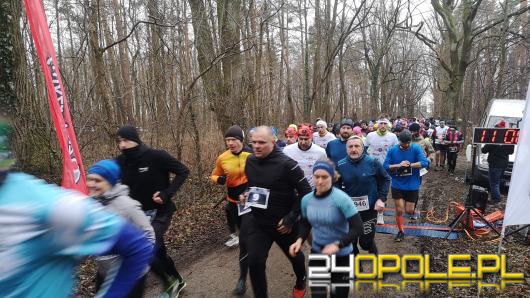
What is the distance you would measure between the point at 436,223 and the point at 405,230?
37.6 inches

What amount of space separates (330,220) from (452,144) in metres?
12.0

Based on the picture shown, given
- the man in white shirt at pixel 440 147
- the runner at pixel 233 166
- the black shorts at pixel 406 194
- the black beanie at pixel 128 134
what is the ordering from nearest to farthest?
1. the black beanie at pixel 128 134
2. the runner at pixel 233 166
3. the black shorts at pixel 406 194
4. the man in white shirt at pixel 440 147

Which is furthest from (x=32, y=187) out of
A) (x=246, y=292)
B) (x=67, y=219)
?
(x=246, y=292)

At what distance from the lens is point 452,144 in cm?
1309

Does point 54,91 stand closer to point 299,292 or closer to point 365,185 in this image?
point 299,292

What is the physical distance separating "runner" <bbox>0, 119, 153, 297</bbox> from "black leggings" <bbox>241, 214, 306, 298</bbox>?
7.30ft

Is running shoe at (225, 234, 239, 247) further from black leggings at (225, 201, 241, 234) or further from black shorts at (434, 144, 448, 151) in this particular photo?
black shorts at (434, 144, 448, 151)

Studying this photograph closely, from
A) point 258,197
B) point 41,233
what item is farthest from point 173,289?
point 41,233

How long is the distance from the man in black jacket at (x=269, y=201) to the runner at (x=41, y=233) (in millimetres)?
2230

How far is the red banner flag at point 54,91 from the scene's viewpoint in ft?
14.5

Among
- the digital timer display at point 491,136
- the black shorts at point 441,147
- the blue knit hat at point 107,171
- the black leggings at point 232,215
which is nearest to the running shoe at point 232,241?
the black leggings at point 232,215

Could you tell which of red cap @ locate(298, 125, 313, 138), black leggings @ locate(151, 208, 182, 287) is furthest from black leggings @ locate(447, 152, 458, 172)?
black leggings @ locate(151, 208, 182, 287)

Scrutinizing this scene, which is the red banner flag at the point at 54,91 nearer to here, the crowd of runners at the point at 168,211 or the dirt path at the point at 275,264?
the crowd of runners at the point at 168,211

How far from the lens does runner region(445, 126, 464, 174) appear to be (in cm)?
1302
